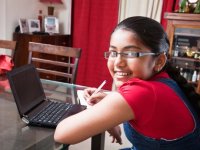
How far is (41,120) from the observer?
3.34 ft

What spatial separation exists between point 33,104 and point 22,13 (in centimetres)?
271

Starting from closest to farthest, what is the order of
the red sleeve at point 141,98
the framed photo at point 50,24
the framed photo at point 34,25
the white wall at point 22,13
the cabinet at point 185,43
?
the red sleeve at point 141,98 → the cabinet at point 185,43 → the white wall at point 22,13 → the framed photo at point 34,25 → the framed photo at point 50,24

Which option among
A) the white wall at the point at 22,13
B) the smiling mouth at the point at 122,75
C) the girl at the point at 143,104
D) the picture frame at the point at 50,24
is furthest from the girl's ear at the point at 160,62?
the picture frame at the point at 50,24

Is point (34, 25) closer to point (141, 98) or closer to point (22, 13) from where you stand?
point (22, 13)

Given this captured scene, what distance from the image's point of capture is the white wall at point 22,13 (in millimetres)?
3271

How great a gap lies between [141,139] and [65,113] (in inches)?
16.6

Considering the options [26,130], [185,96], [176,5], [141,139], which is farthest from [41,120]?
[176,5]

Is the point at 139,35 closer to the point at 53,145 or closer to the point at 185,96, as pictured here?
the point at 185,96

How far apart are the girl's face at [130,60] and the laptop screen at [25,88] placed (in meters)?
0.44

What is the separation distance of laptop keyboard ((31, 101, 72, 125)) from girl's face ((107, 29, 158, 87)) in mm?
Result: 357

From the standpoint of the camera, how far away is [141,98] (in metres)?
0.69

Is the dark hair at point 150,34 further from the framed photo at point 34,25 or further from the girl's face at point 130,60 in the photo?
the framed photo at point 34,25

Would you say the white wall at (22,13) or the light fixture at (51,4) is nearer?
the white wall at (22,13)

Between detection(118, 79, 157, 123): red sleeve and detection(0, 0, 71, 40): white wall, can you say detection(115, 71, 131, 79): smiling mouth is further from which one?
detection(0, 0, 71, 40): white wall
